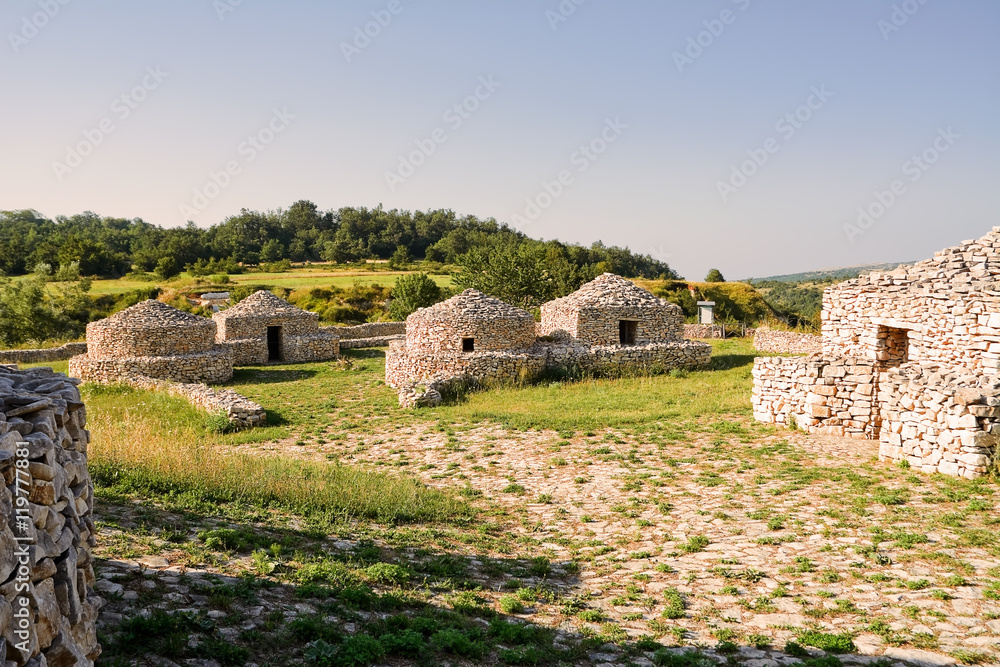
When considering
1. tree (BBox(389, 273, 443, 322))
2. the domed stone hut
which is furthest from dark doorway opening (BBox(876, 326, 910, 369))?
tree (BBox(389, 273, 443, 322))

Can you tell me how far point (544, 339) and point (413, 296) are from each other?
63.8ft

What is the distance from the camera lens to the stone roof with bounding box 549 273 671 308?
20812 millimetres

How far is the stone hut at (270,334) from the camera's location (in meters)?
25.3

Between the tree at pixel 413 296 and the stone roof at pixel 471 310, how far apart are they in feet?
63.2

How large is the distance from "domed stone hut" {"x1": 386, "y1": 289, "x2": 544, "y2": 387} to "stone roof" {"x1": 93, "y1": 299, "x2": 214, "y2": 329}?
7579 mm

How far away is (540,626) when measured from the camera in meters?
5.18

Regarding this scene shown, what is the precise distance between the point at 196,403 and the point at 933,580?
15.4 m

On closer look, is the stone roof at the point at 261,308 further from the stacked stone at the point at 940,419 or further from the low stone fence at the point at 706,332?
the stacked stone at the point at 940,419

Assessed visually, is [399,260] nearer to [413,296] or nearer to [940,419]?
[413,296]

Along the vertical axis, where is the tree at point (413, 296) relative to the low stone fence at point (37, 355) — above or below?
above

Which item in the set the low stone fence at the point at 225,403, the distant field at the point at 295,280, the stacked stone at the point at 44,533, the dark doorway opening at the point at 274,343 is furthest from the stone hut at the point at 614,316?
the distant field at the point at 295,280

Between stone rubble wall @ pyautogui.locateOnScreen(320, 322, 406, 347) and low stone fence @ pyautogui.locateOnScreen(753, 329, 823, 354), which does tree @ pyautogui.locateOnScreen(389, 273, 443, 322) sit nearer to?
stone rubble wall @ pyautogui.locateOnScreen(320, 322, 406, 347)

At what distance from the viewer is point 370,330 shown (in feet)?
110

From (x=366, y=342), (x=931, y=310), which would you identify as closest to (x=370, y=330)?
(x=366, y=342)
